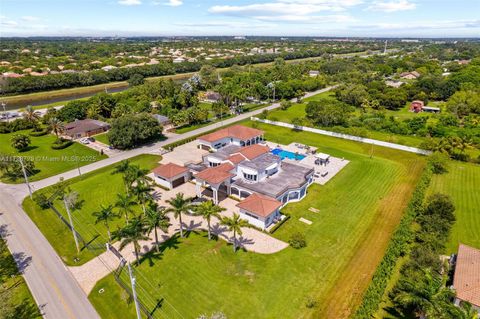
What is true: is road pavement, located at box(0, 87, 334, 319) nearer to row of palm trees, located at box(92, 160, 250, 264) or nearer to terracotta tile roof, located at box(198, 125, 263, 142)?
row of palm trees, located at box(92, 160, 250, 264)

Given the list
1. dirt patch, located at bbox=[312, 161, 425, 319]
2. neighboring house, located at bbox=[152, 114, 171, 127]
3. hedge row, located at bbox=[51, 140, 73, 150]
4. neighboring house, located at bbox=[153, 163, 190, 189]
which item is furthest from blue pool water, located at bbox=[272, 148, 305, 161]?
hedge row, located at bbox=[51, 140, 73, 150]

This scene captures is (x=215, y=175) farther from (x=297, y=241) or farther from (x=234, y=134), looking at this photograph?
(x=234, y=134)

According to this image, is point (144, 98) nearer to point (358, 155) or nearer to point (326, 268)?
point (358, 155)

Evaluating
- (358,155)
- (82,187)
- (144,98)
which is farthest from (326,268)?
(144,98)

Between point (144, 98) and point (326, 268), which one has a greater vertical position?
point (144, 98)

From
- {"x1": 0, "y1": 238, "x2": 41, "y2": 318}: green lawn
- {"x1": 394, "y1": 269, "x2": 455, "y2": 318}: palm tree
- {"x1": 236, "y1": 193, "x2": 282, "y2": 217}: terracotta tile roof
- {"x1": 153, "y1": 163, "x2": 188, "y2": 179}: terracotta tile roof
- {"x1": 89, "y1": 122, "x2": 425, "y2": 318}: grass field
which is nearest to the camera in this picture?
{"x1": 394, "y1": 269, "x2": 455, "y2": 318}: palm tree

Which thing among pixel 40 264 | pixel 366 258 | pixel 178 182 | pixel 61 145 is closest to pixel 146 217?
pixel 40 264
